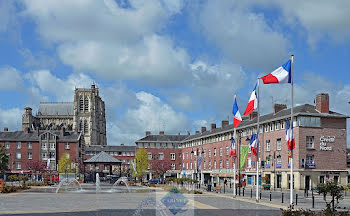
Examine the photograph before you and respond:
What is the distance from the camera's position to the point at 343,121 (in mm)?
77938

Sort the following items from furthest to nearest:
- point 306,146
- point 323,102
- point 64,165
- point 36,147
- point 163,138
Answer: point 163,138 < point 36,147 < point 64,165 < point 323,102 < point 306,146

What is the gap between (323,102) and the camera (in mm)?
76750

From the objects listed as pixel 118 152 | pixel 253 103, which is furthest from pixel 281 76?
pixel 118 152

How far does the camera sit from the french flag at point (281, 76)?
103 feet

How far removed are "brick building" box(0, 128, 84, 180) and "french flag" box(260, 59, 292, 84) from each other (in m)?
98.2

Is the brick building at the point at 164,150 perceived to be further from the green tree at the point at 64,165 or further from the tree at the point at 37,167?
the tree at the point at 37,167

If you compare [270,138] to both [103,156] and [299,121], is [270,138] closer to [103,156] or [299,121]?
[299,121]

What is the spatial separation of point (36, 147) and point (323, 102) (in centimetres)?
7828

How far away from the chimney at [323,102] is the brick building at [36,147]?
67468mm

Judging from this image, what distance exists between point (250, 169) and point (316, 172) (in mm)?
15530

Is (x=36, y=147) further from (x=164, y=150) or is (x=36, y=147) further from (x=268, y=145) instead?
(x=268, y=145)

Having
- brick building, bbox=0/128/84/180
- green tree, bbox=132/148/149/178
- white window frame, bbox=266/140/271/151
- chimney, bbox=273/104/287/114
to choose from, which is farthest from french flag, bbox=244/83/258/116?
brick building, bbox=0/128/84/180

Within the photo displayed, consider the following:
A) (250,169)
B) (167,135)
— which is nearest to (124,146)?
(167,135)

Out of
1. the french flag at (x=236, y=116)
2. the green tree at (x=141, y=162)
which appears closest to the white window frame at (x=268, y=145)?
the green tree at (x=141, y=162)
